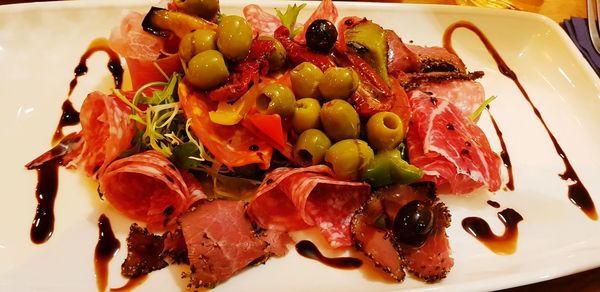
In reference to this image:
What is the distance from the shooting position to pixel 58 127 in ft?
8.54

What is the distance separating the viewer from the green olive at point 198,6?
2438 millimetres

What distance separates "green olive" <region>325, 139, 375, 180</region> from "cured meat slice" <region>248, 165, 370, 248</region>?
56 mm

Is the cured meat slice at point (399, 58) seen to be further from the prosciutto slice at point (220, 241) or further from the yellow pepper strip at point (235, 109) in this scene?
the prosciutto slice at point (220, 241)

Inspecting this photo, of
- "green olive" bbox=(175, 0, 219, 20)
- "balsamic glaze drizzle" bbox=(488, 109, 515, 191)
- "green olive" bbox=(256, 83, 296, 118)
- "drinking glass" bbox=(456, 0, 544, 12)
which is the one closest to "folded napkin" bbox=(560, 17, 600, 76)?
"drinking glass" bbox=(456, 0, 544, 12)

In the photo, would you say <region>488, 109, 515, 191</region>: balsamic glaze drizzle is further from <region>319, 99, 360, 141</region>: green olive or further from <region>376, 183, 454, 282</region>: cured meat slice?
<region>319, 99, 360, 141</region>: green olive

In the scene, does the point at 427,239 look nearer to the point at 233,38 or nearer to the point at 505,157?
the point at 505,157

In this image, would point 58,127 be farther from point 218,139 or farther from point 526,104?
point 526,104

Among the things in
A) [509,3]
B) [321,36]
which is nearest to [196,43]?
[321,36]

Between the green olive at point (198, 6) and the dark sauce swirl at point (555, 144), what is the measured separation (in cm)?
166

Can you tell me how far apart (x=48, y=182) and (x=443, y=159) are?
6.21 ft

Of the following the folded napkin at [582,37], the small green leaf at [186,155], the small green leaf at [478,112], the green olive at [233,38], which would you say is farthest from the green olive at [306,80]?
the folded napkin at [582,37]

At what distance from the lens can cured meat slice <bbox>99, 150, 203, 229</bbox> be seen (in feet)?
7.12

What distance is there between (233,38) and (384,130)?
2.60 ft

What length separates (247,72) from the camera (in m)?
2.26
